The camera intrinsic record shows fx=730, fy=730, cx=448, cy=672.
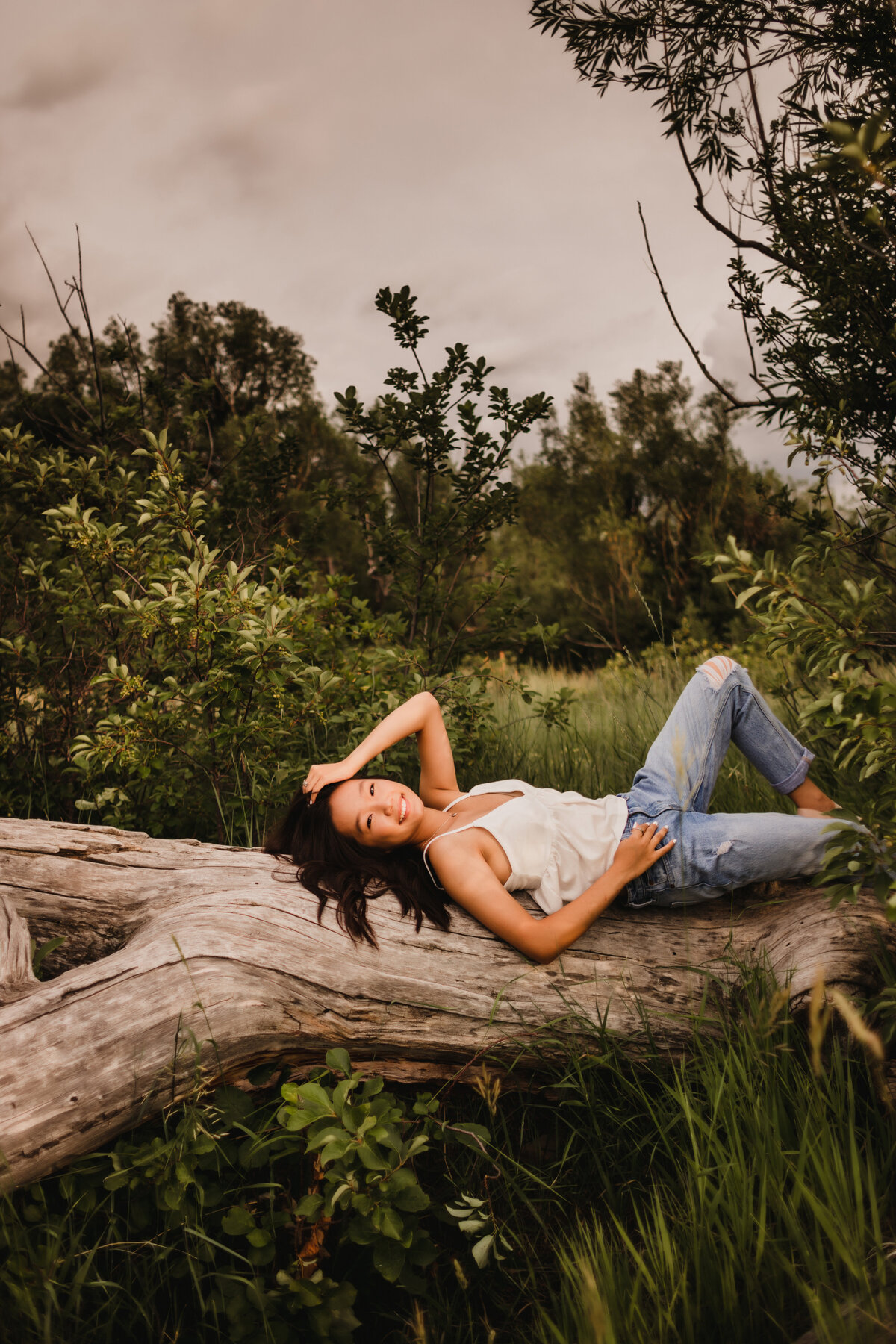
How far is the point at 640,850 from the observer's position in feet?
7.41

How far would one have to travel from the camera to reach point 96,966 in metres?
1.87

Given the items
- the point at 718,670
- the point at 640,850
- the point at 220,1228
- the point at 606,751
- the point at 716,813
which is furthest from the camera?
the point at 606,751

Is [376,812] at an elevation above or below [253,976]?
above

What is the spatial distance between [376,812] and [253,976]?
25.7 inches

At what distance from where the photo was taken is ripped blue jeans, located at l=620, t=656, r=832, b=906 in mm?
2277

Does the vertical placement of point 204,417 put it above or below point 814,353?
above

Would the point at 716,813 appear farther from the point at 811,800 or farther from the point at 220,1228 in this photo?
the point at 220,1228

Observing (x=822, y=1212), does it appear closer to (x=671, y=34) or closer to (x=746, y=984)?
(x=746, y=984)

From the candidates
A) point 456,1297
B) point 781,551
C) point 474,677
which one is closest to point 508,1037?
point 456,1297

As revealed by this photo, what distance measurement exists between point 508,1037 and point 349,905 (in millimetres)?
573

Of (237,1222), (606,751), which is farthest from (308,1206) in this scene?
(606,751)

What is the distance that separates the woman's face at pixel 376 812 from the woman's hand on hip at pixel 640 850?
0.66 m

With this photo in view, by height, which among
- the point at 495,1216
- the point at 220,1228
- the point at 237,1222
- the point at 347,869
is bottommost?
the point at 495,1216

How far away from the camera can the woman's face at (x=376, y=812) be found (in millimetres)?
2367
